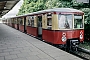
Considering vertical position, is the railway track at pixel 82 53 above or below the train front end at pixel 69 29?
below

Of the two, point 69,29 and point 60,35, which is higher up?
point 69,29

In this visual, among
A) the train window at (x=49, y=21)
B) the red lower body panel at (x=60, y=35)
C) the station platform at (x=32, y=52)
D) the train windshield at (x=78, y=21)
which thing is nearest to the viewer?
the station platform at (x=32, y=52)

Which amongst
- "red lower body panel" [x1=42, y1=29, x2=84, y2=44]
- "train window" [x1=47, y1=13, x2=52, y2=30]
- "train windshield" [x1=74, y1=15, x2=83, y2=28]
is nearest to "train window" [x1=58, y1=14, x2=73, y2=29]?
"red lower body panel" [x1=42, y1=29, x2=84, y2=44]

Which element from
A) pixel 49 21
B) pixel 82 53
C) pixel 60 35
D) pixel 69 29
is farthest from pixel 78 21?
pixel 82 53

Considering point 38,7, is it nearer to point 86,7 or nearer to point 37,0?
point 37,0

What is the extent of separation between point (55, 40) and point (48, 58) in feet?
10.7

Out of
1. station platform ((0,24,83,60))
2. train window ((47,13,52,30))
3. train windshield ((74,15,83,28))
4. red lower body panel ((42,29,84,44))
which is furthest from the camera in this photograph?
train window ((47,13,52,30))

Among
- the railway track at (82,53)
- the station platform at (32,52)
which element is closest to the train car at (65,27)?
the railway track at (82,53)

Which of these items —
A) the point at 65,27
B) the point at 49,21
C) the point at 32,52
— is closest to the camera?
the point at 32,52

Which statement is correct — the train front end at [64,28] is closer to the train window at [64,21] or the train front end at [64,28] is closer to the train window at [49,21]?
the train window at [64,21]

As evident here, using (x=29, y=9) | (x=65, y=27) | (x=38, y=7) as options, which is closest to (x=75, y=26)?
(x=65, y=27)

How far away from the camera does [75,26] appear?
33.8 feet

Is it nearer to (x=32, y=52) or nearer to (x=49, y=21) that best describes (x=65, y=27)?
(x=49, y=21)

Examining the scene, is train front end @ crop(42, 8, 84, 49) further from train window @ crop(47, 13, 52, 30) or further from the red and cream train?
train window @ crop(47, 13, 52, 30)
